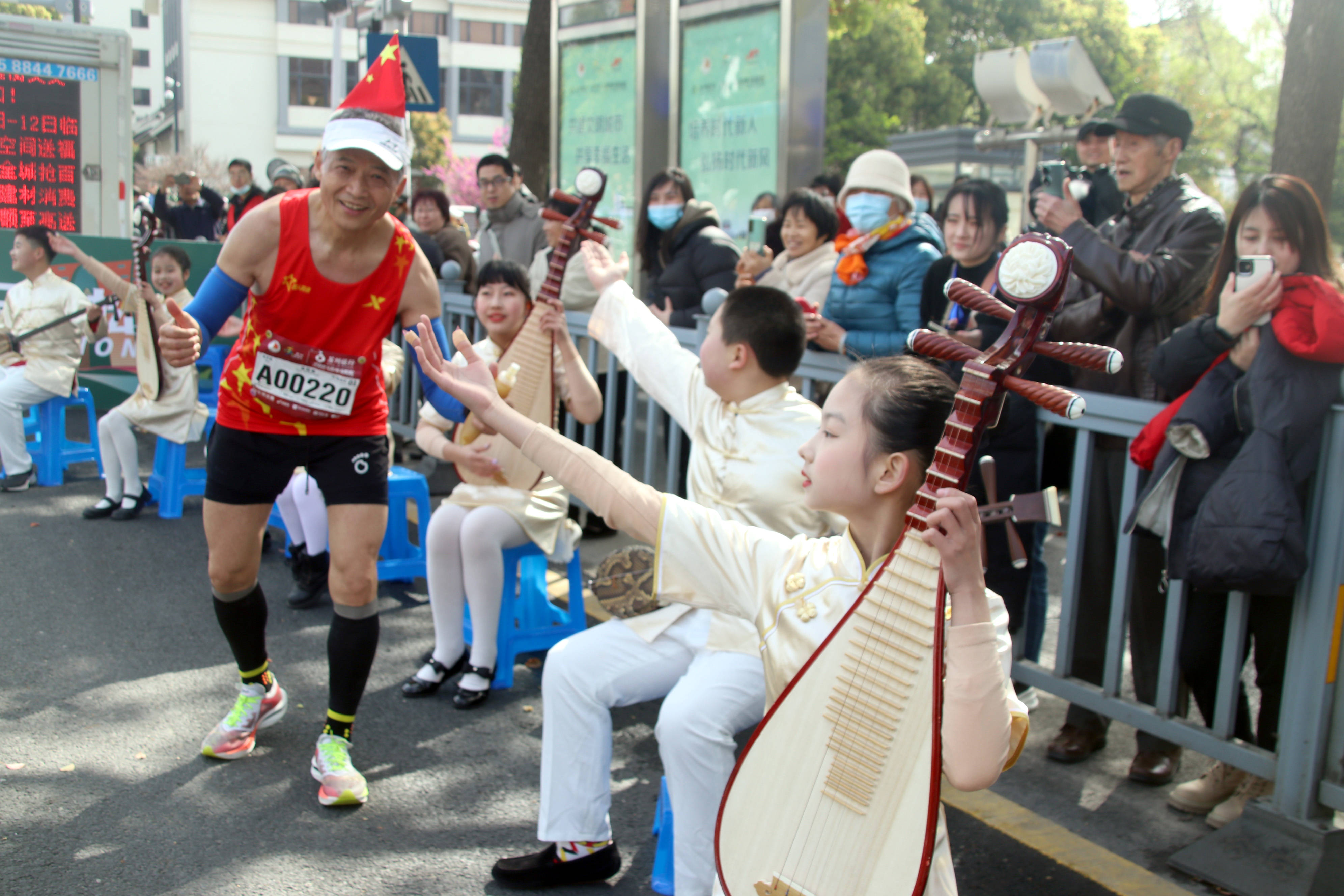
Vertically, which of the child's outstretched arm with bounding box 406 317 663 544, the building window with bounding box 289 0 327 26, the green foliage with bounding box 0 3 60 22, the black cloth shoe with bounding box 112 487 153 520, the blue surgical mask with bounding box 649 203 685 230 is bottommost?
the black cloth shoe with bounding box 112 487 153 520

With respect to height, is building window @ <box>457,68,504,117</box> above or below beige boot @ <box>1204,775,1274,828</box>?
above

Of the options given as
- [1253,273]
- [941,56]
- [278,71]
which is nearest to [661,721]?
[1253,273]

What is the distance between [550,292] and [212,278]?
41.6 inches

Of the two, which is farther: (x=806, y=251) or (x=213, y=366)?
(x=213, y=366)

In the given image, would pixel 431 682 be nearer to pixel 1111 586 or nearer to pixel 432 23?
pixel 1111 586

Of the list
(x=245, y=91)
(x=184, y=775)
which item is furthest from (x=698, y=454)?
(x=245, y=91)

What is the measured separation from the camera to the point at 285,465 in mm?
3477

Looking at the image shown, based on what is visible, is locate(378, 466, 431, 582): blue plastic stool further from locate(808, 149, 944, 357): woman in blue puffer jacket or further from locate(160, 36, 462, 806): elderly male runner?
locate(808, 149, 944, 357): woman in blue puffer jacket

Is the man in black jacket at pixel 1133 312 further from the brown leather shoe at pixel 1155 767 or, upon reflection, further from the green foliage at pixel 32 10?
the green foliage at pixel 32 10

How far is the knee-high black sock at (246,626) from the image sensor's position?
358cm

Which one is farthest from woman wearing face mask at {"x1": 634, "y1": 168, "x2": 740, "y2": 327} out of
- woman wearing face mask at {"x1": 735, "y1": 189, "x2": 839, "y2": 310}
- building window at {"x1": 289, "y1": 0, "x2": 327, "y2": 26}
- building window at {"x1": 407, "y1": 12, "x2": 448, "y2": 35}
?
building window at {"x1": 407, "y1": 12, "x2": 448, "y2": 35}

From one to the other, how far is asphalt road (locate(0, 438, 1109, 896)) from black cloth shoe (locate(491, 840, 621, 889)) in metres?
0.05

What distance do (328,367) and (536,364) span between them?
0.85 meters

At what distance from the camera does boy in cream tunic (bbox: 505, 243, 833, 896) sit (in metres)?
2.63
